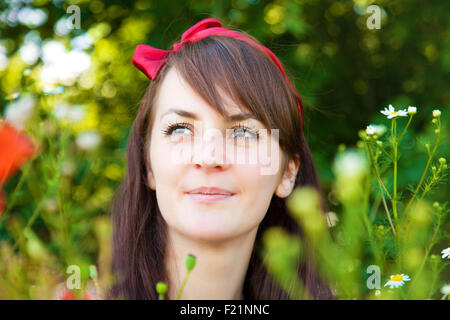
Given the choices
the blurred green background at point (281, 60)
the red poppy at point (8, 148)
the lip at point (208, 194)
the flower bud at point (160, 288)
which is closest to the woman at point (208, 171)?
the lip at point (208, 194)

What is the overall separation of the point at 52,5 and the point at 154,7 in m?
0.46

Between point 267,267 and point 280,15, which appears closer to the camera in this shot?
point 267,267

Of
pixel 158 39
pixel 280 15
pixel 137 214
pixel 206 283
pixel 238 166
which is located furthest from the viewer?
pixel 280 15

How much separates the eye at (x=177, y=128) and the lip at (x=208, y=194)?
0.13 metres

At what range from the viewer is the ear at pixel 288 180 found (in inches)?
49.3

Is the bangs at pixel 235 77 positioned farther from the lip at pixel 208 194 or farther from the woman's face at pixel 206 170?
the lip at pixel 208 194

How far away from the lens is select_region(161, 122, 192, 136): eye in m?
1.07

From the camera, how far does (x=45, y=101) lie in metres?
1.28

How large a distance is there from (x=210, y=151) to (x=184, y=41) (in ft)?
1.31

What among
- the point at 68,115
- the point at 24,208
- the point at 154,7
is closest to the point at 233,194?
the point at 68,115

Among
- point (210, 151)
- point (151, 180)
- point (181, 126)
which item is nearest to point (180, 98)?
point (181, 126)

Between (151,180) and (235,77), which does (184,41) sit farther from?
(151,180)

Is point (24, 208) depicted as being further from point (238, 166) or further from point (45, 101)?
point (238, 166)

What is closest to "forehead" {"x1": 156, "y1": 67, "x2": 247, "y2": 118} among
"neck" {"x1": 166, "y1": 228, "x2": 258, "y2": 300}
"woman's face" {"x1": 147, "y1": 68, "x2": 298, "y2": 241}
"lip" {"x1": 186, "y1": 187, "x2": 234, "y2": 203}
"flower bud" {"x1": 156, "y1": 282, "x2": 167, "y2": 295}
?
"woman's face" {"x1": 147, "y1": 68, "x2": 298, "y2": 241}
